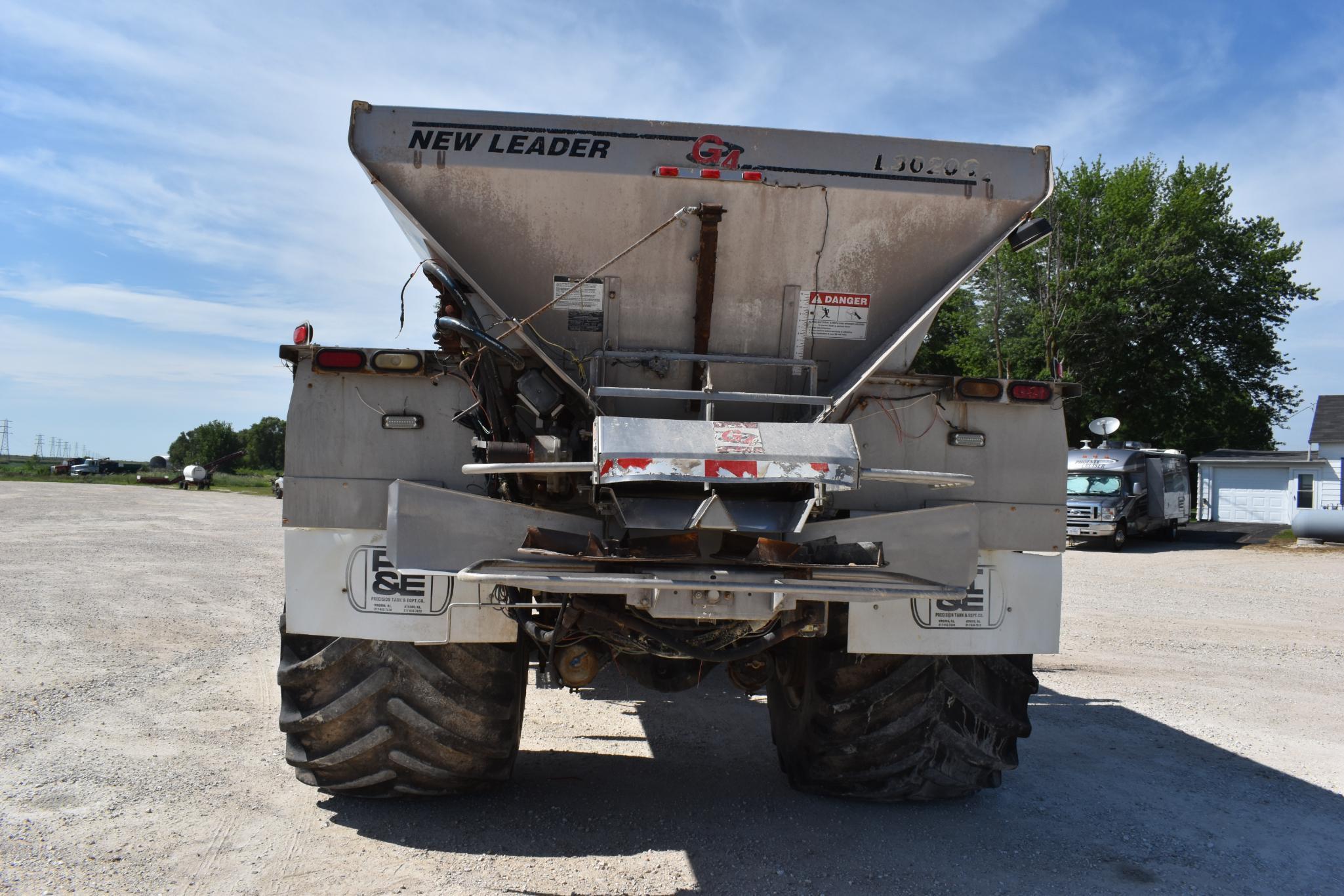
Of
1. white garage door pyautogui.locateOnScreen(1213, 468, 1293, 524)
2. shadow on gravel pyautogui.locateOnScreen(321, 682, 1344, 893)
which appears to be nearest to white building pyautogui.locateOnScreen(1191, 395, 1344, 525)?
white garage door pyautogui.locateOnScreen(1213, 468, 1293, 524)

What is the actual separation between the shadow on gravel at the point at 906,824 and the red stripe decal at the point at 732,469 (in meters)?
1.60

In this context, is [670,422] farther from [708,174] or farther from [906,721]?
[906,721]

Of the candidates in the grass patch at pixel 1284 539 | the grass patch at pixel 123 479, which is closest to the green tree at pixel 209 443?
the grass patch at pixel 123 479

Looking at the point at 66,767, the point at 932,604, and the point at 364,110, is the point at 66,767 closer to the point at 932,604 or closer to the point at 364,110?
the point at 364,110

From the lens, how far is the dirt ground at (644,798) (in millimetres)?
3805

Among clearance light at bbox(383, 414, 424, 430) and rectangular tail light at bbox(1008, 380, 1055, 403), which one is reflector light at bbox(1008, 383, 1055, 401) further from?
clearance light at bbox(383, 414, 424, 430)

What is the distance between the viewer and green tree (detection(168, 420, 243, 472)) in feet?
281

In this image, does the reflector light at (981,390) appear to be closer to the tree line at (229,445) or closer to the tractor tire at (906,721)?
the tractor tire at (906,721)

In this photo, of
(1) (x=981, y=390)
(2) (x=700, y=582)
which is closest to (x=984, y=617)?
(1) (x=981, y=390)

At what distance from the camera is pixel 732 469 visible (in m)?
3.35

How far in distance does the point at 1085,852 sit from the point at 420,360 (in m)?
3.56

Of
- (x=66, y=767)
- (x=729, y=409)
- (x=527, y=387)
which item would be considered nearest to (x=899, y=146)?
(x=729, y=409)

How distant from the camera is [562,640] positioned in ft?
13.1

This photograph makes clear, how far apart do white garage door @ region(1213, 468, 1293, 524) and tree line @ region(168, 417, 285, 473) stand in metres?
58.9
